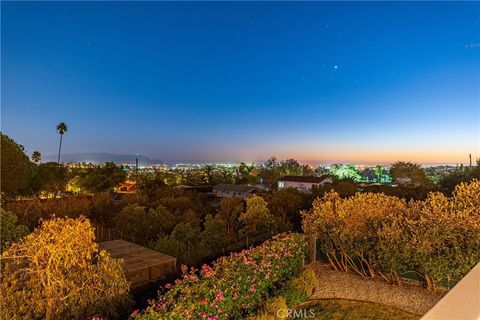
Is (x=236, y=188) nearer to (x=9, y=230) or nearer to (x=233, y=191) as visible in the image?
(x=233, y=191)

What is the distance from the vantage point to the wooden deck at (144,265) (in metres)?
6.36

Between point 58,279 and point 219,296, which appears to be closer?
point 219,296

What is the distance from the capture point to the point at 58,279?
4031 millimetres

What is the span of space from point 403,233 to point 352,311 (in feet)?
6.61

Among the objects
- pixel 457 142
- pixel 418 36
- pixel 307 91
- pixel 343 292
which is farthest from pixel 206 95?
pixel 343 292

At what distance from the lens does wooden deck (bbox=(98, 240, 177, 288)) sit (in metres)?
6.36

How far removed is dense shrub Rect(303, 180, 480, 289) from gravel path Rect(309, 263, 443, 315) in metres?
0.32

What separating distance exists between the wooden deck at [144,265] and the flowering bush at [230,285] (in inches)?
77.9

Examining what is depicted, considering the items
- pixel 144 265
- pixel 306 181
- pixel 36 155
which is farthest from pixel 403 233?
pixel 36 155

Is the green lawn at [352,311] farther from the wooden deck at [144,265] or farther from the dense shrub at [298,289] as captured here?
the wooden deck at [144,265]

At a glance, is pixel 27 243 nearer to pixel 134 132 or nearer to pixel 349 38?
pixel 349 38

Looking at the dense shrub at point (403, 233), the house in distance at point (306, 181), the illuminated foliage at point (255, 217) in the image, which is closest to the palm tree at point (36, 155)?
the house in distance at point (306, 181)

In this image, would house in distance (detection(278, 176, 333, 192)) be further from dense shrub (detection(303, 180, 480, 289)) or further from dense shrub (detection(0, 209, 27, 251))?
A: dense shrub (detection(0, 209, 27, 251))

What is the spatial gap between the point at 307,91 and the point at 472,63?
13231 mm
